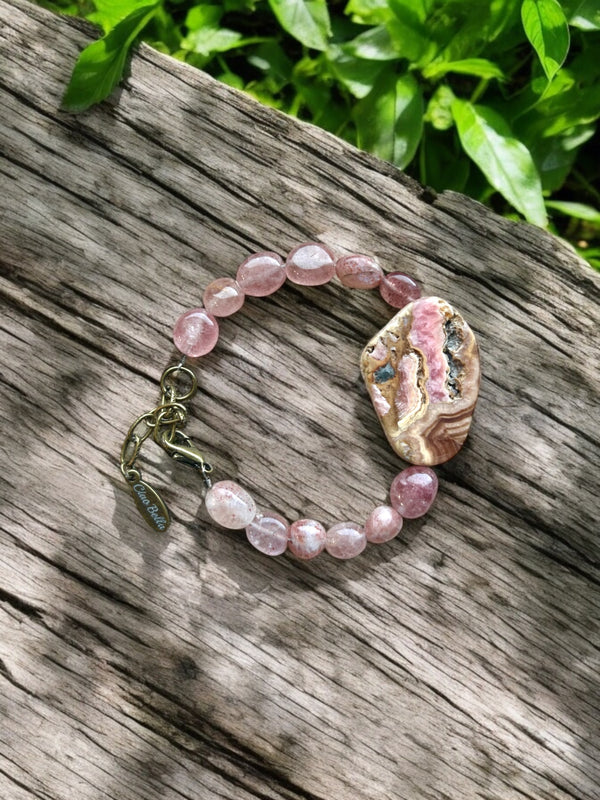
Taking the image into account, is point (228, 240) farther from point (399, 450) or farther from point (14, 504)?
point (14, 504)

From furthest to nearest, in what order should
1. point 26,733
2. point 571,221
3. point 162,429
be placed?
point 571,221
point 162,429
point 26,733

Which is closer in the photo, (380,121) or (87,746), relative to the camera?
(87,746)

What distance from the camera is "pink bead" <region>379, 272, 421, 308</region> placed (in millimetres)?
2338

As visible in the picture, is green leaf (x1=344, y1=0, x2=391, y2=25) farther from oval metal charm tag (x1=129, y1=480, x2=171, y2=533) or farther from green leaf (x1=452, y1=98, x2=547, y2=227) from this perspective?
oval metal charm tag (x1=129, y1=480, x2=171, y2=533)

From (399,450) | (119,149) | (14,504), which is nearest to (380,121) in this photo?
(119,149)

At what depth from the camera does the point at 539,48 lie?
233 centimetres

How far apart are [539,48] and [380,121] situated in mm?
559

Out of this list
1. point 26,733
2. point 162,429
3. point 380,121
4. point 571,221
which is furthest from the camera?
point 571,221

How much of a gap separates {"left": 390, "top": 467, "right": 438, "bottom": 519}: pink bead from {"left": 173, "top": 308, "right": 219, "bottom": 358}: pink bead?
69 centimetres

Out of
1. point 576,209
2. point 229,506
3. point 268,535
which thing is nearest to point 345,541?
point 268,535

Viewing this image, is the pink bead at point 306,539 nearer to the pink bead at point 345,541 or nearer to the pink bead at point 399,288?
the pink bead at point 345,541

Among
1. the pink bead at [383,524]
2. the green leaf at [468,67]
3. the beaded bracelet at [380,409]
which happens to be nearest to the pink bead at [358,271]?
the beaded bracelet at [380,409]

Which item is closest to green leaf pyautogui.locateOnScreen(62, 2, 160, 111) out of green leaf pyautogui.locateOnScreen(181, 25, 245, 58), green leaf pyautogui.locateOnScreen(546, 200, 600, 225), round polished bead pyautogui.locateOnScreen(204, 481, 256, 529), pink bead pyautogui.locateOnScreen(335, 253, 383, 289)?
green leaf pyautogui.locateOnScreen(181, 25, 245, 58)

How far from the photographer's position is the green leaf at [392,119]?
2.65 m
